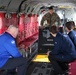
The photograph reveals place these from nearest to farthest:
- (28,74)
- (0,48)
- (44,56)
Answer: (0,48)
(28,74)
(44,56)

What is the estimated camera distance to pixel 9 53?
7.22 metres

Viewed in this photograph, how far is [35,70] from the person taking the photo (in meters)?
10.2

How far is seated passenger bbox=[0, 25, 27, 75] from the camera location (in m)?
7.08

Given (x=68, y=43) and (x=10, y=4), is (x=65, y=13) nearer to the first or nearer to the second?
(x=10, y=4)

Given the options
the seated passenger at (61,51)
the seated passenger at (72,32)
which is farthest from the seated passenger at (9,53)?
the seated passenger at (72,32)

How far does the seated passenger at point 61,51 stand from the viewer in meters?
8.52

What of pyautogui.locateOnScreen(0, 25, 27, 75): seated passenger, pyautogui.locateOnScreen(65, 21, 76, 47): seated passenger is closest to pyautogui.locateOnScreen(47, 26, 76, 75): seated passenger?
pyautogui.locateOnScreen(65, 21, 76, 47): seated passenger

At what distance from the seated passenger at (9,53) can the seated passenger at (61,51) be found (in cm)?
140

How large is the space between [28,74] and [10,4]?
3.22 meters

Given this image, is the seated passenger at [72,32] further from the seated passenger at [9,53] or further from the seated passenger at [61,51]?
the seated passenger at [9,53]

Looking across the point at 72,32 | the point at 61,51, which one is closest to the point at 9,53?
the point at 61,51

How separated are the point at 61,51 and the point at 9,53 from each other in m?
1.99

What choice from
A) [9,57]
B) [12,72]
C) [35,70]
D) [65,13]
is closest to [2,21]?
[35,70]

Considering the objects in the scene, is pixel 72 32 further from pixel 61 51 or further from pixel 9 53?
pixel 9 53
